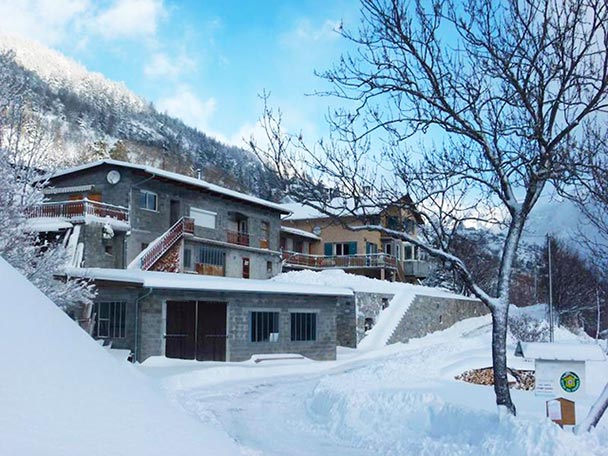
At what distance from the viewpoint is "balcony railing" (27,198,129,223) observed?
28109mm

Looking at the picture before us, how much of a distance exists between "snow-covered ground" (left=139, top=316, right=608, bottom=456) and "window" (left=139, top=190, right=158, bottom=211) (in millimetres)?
11181

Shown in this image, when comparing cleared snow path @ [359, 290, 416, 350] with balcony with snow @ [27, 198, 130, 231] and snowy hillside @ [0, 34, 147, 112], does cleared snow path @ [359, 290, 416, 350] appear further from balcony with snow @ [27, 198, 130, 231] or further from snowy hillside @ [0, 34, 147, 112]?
snowy hillside @ [0, 34, 147, 112]

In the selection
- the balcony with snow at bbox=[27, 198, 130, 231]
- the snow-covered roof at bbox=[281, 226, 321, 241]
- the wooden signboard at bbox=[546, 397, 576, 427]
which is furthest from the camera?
the snow-covered roof at bbox=[281, 226, 321, 241]

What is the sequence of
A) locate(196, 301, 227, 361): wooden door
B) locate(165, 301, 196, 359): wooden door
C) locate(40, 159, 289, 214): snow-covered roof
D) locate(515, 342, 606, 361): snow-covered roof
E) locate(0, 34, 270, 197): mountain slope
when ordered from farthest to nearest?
locate(0, 34, 270, 197): mountain slope < locate(40, 159, 289, 214): snow-covered roof < locate(196, 301, 227, 361): wooden door < locate(165, 301, 196, 359): wooden door < locate(515, 342, 606, 361): snow-covered roof

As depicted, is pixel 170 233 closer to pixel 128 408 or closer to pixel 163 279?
pixel 163 279

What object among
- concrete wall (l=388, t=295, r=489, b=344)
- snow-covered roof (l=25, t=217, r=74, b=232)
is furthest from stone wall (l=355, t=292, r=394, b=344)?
snow-covered roof (l=25, t=217, r=74, b=232)

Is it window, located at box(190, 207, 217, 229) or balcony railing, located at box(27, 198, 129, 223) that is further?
window, located at box(190, 207, 217, 229)

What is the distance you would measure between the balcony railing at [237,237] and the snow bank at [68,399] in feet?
108

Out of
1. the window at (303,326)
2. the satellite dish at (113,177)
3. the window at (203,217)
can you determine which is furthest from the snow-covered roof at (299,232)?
the window at (303,326)

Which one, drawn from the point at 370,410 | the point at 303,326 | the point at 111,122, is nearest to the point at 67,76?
the point at 111,122

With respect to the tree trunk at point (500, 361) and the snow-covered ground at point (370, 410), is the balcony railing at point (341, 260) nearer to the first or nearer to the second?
the snow-covered ground at point (370, 410)

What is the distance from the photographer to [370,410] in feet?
41.5

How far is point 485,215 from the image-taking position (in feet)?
35.4

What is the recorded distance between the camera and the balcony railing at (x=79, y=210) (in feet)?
92.2
